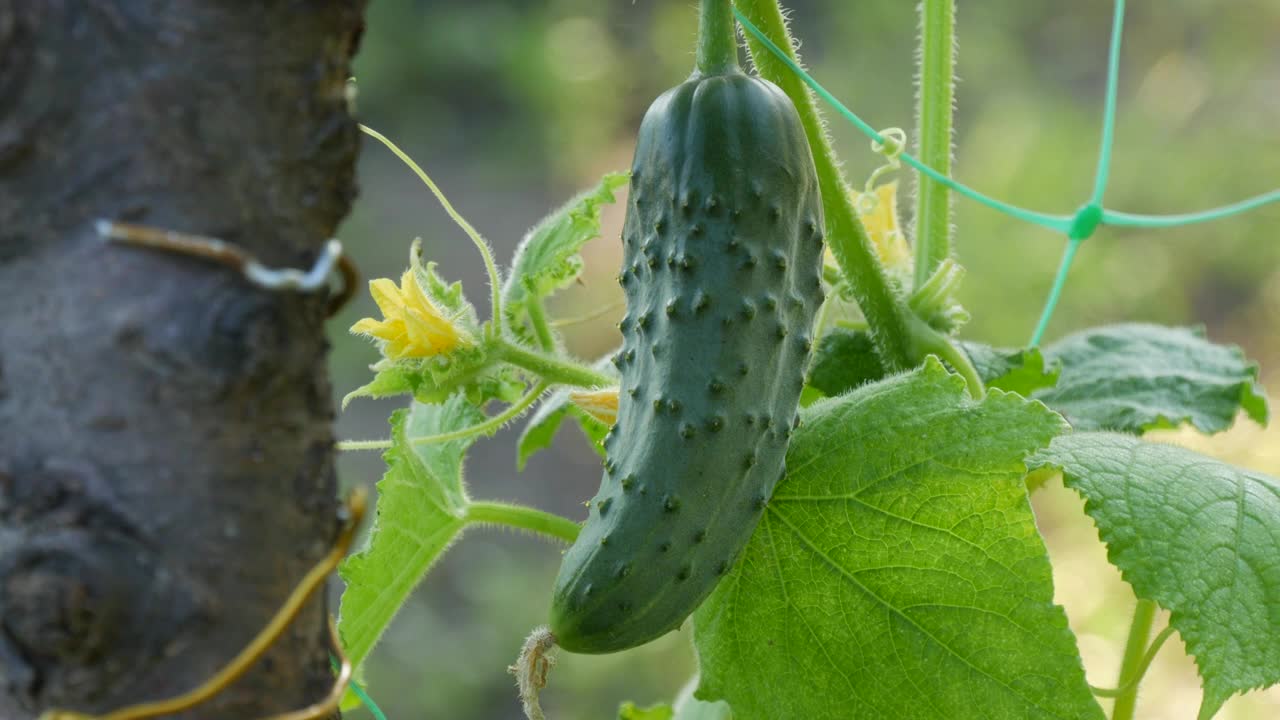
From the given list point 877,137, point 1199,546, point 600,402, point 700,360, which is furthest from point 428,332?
point 1199,546

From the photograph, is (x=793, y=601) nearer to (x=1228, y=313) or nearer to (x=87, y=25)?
(x=87, y=25)

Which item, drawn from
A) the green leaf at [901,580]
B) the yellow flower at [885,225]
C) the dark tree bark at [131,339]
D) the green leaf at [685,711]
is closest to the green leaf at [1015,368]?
the yellow flower at [885,225]

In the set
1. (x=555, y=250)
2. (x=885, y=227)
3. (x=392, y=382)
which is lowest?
(x=392, y=382)

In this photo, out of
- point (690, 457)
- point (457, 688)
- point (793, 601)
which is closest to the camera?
point (690, 457)

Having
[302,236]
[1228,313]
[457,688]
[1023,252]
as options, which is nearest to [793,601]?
[302,236]

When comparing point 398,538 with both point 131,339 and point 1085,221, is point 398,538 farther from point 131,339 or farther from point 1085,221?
point 1085,221

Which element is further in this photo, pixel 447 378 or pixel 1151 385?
pixel 1151 385
